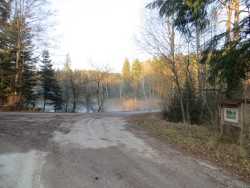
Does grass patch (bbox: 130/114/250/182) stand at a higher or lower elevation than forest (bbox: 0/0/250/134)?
lower

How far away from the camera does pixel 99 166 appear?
14.3 ft

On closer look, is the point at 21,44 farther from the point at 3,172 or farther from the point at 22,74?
the point at 3,172

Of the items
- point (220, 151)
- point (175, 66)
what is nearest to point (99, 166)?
point (220, 151)

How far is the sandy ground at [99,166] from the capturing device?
11.8ft

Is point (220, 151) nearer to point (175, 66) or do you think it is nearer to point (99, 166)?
point (99, 166)

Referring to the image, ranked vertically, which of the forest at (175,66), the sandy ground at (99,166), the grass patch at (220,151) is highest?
the forest at (175,66)

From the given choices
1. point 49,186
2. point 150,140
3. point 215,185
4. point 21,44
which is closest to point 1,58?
point 21,44

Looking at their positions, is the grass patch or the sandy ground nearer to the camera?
the sandy ground

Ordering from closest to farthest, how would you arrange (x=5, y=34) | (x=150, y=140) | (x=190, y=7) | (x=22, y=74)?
(x=190, y=7) < (x=150, y=140) < (x=5, y=34) < (x=22, y=74)

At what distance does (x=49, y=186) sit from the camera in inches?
134

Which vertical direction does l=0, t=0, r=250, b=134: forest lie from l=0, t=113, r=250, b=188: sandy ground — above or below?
above

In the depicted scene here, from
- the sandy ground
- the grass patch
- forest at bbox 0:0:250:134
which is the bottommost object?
the grass patch

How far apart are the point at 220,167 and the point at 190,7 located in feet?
13.3

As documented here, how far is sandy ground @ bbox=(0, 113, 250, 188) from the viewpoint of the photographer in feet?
11.8
